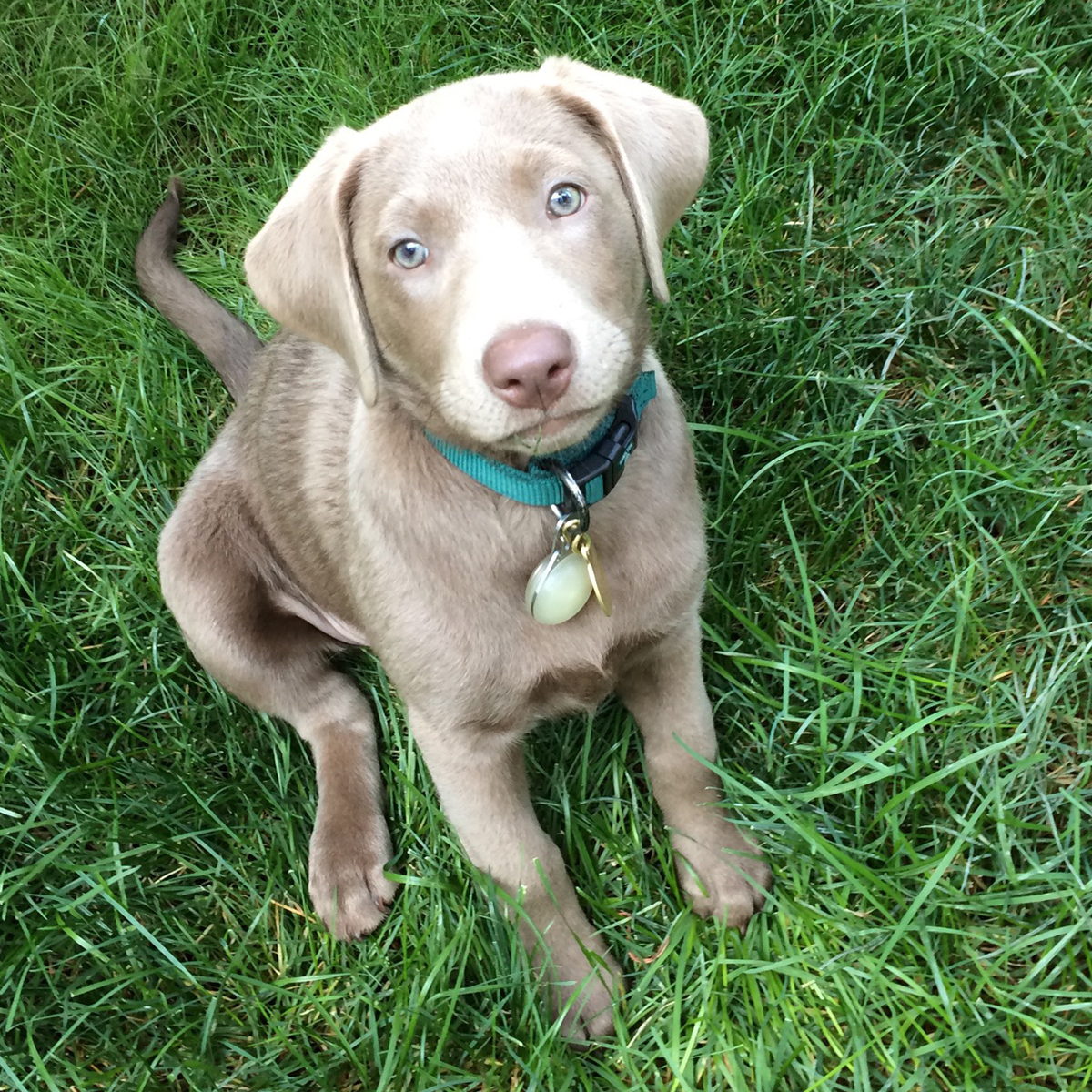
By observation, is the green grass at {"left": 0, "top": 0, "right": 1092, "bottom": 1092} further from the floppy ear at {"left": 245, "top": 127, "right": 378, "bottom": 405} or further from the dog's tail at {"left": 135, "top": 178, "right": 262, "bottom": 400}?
the floppy ear at {"left": 245, "top": 127, "right": 378, "bottom": 405}

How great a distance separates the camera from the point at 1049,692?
2.08 metres

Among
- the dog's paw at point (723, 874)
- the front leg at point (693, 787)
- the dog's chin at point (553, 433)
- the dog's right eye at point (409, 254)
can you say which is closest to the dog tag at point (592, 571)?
the dog's chin at point (553, 433)

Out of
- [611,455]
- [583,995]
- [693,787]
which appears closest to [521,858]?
[583,995]

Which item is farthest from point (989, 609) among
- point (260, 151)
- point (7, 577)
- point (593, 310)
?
point (260, 151)

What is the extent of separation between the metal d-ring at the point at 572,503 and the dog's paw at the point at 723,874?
2.59ft

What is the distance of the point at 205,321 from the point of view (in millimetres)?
2871

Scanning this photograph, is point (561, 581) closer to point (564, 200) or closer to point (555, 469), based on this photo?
point (555, 469)

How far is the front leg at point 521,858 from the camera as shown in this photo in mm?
2002

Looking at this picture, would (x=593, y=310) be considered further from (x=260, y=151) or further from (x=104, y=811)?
(x=260, y=151)

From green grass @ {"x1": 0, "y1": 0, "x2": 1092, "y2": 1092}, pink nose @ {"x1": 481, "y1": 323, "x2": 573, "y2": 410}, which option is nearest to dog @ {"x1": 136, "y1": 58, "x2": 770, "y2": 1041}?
pink nose @ {"x1": 481, "y1": 323, "x2": 573, "y2": 410}

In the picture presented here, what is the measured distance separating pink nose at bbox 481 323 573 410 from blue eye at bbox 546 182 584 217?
0.93 ft

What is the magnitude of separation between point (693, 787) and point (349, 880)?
781 millimetres

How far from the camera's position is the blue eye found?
162 cm

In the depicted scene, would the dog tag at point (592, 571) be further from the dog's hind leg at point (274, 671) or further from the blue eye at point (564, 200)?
the dog's hind leg at point (274, 671)
